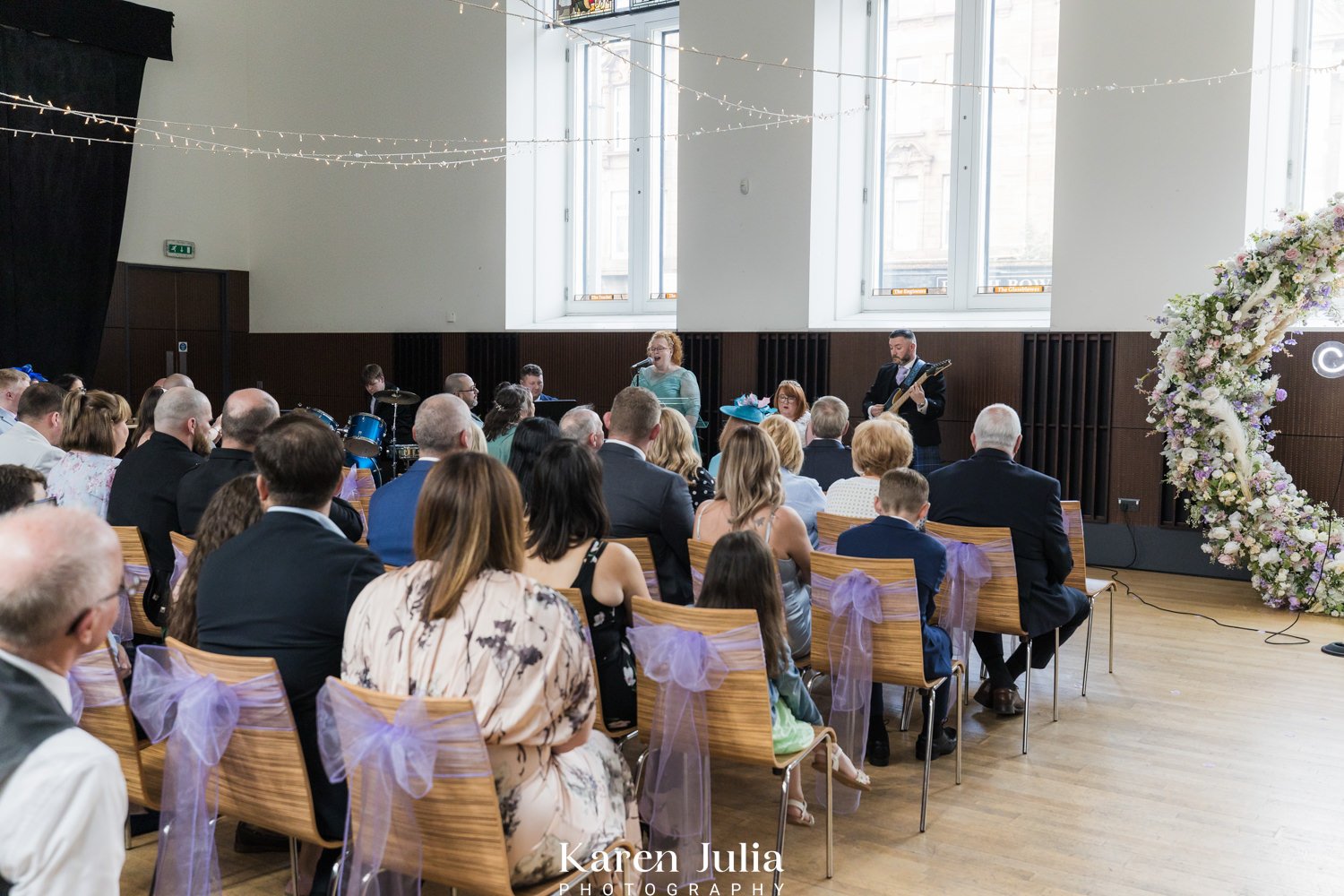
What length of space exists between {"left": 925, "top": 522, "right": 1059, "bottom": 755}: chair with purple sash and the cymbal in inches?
270

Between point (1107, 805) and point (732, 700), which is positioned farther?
point (1107, 805)

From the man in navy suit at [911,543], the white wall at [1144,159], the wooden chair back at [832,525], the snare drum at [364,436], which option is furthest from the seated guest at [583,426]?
the white wall at [1144,159]

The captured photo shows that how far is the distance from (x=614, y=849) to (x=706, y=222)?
8.31m

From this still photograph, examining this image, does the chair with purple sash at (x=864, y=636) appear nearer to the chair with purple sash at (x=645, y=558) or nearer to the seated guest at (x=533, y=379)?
the chair with purple sash at (x=645, y=558)

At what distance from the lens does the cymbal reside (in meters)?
10.4

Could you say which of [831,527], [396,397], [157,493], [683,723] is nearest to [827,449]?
[831,527]

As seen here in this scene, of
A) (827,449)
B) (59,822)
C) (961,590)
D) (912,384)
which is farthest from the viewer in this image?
(912,384)

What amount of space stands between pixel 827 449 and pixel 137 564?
10.6 feet

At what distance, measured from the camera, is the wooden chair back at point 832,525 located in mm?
4516

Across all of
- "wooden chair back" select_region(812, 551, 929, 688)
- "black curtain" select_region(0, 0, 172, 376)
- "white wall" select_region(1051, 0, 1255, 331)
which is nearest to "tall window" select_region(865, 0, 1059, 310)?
"white wall" select_region(1051, 0, 1255, 331)

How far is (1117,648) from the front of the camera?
584 cm

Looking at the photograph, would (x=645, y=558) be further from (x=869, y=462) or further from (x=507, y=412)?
(x=507, y=412)

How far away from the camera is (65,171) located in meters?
12.1

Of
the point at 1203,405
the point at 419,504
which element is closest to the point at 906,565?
the point at 419,504
